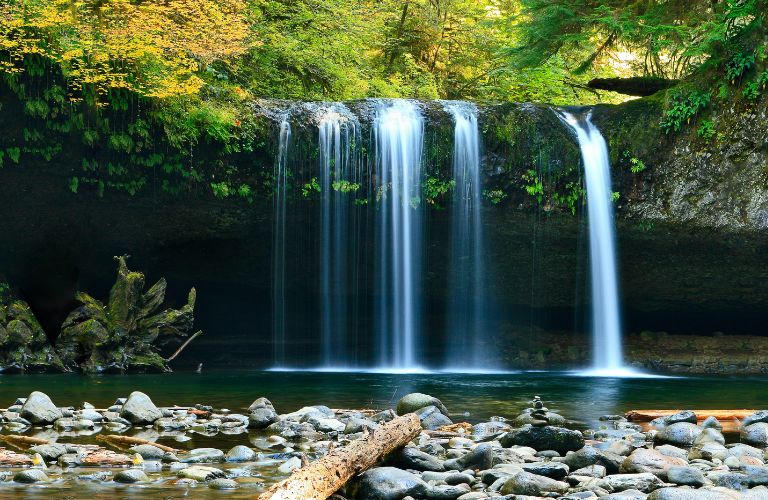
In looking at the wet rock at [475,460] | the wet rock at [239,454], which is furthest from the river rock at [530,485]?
the wet rock at [239,454]

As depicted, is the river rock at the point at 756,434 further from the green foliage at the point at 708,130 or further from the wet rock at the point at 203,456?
the green foliage at the point at 708,130

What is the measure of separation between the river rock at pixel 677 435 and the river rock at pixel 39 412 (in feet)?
17.7

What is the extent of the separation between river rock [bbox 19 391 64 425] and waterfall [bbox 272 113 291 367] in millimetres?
8567

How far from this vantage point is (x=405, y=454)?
19.5 ft

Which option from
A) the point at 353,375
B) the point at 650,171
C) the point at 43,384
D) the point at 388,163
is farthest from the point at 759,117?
the point at 43,384

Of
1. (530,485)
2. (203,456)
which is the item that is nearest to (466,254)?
(203,456)

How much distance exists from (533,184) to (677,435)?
32.2ft

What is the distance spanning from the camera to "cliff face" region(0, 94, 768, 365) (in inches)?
625

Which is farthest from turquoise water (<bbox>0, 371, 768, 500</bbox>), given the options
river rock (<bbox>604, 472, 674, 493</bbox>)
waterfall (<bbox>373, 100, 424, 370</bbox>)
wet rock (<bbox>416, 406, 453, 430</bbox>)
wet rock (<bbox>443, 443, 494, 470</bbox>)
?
river rock (<bbox>604, 472, 674, 493</bbox>)

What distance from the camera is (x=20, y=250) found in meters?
16.3

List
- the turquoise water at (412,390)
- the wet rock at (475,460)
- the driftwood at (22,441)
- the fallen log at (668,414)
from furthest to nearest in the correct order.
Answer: the turquoise water at (412,390) → the fallen log at (668,414) → the driftwood at (22,441) → the wet rock at (475,460)

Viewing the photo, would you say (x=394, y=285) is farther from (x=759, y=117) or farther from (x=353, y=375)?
(x=759, y=117)

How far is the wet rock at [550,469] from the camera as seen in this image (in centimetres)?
562

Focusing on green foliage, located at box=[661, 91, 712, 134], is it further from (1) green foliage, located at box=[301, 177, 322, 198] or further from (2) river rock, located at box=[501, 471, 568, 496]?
(2) river rock, located at box=[501, 471, 568, 496]
